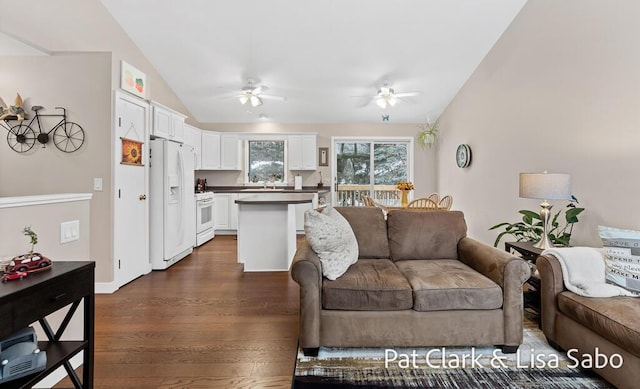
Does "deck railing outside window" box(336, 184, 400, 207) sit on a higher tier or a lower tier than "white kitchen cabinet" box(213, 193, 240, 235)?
higher

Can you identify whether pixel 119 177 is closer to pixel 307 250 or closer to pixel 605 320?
pixel 307 250

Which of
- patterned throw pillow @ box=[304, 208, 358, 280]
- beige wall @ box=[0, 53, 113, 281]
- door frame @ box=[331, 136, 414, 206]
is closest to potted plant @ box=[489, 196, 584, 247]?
patterned throw pillow @ box=[304, 208, 358, 280]

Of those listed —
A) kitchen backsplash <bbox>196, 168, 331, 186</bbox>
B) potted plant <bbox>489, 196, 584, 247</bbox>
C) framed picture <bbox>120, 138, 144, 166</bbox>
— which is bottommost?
potted plant <bbox>489, 196, 584, 247</bbox>

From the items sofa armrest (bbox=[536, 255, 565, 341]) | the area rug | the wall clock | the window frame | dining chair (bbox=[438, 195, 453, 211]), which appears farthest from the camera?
the window frame

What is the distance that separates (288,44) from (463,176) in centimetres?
366

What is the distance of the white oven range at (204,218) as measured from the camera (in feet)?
18.1

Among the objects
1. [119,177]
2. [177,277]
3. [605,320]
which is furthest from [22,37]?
[605,320]

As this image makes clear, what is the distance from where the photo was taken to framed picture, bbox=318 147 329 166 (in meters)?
7.02

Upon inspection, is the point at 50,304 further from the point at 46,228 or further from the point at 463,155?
the point at 463,155

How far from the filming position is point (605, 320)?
176 cm

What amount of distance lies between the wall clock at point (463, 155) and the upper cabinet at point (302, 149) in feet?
9.20

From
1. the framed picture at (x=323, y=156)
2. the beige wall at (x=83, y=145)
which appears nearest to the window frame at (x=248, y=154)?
the framed picture at (x=323, y=156)

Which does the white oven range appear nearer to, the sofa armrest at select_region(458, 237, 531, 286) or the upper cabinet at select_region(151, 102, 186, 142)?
the upper cabinet at select_region(151, 102, 186, 142)

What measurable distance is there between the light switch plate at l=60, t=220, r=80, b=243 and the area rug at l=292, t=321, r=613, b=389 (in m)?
1.65
